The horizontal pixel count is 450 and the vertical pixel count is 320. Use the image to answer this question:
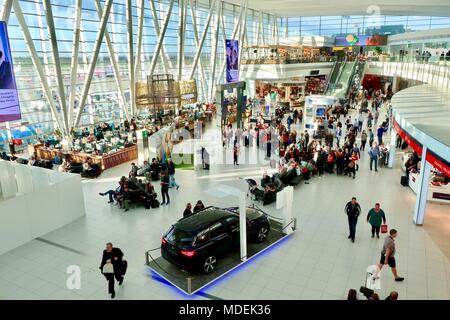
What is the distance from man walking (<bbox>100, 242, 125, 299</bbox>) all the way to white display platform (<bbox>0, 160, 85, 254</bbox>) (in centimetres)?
383

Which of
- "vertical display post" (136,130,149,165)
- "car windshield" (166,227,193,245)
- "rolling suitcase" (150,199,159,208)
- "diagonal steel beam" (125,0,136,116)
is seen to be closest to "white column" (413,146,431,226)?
"car windshield" (166,227,193,245)

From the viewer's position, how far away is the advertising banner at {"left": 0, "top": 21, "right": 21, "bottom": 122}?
32.6 feet

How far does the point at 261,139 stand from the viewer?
65.1 ft

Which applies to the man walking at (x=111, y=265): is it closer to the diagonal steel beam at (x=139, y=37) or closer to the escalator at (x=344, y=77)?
the diagonal steel beam at (x=139, y=37)

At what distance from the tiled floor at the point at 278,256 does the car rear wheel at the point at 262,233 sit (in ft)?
1.38

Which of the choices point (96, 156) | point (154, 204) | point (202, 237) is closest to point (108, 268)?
point (202, 237)

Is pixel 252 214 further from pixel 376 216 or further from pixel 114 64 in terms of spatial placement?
pixel 114 64

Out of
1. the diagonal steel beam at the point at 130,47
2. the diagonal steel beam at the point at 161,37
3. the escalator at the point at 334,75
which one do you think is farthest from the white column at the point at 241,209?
the escalator at the point at 334,75

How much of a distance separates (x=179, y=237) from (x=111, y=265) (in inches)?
58.5

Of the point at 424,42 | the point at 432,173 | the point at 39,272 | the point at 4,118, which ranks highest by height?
the point at 424,42

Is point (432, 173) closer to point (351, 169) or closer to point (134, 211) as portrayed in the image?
point (351, 169)

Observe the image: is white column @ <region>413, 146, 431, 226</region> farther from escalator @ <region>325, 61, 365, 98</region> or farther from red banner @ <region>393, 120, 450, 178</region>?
escalator @ <region>325, 61, 365, 98</region>

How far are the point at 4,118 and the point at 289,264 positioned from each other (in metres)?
8.74

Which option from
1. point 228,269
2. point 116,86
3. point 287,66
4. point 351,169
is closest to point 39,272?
point 228,269
